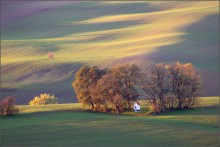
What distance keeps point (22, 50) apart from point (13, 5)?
49324mm

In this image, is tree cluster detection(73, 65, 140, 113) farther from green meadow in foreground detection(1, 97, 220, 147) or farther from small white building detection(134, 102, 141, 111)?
green meadow in foreground detection(1, 97, 220, 147)

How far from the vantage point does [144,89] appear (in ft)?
144

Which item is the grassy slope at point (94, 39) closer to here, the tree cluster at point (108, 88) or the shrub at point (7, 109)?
the tree cluster at point (108, 88)

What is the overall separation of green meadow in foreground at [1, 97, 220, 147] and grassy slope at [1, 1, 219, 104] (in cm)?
2371

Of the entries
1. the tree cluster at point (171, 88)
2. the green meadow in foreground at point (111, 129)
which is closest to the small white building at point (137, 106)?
the tree cluster at point (171, 88)

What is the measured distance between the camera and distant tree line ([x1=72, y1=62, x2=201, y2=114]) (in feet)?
143

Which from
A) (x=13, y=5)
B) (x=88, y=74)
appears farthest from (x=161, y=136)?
(x=13, y=5)

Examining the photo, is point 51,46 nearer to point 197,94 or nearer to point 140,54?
point 140,54

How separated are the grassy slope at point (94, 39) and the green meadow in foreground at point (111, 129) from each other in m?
23.7

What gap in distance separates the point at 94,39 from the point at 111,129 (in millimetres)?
67872

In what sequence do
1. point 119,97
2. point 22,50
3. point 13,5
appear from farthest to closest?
point 13,5 < point 22,50 < point 119,97

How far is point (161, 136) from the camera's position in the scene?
31453 millimetres

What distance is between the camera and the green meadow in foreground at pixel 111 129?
30.1 m

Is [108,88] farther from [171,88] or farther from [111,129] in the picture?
[111,129]
